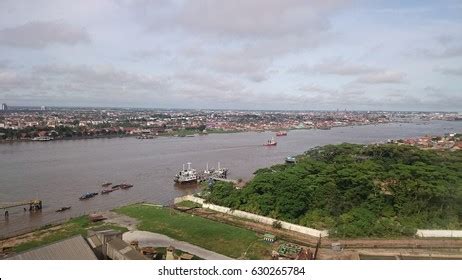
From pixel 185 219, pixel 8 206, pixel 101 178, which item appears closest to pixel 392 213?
pixel 185 219

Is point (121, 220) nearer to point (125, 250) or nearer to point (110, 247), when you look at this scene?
point (110, 247)

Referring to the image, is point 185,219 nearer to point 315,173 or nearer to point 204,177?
point 315,173

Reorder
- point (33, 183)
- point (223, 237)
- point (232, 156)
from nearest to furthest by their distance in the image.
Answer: point (223, 237)
point (33, 183)
point (232, 156)

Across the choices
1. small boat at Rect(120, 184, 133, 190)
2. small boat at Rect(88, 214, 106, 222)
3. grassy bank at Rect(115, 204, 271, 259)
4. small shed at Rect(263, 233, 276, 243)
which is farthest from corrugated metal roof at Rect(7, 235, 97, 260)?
small boat at Rect(120, 184, 133, 190)

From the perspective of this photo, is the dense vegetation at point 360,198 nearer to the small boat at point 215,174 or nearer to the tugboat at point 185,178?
the tugboat at point 185,178

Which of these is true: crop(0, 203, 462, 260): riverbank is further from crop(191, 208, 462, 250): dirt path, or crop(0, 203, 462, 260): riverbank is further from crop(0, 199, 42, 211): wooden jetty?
crop(0, 199, 42, 211): wooden jetty

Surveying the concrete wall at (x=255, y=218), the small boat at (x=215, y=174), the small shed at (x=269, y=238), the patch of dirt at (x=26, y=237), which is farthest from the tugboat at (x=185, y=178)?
the small shed at (x=269, y=238)
